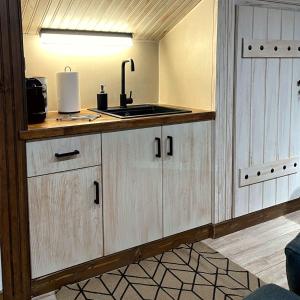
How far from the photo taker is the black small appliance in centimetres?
213

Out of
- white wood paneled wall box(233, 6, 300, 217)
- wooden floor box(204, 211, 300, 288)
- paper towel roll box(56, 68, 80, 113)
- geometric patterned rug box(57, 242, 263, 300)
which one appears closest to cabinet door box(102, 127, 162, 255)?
geometric patterned rug box(57, 242, 263, 300)

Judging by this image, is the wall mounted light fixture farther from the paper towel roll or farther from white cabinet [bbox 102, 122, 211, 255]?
white cabinet [bbox 102, 122, 211, 255]

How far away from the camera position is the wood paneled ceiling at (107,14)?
2.29 m

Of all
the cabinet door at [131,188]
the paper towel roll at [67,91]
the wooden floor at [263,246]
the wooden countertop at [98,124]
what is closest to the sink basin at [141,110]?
the wooden countertop at [98,124]

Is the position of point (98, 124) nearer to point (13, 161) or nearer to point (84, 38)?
point (13, 161)

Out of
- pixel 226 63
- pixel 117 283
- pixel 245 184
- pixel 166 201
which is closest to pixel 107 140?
pixel 166 201

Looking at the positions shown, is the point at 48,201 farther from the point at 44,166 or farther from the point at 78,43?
the point at 78,43

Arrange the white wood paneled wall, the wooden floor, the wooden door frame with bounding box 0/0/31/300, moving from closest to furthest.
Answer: the wooden door frame with bounding box 0/0/31/300 < the wooden floor < the white wood paneled wall

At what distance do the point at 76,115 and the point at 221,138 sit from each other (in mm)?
1027

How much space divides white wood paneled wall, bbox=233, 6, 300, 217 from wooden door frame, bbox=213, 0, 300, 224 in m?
0.04

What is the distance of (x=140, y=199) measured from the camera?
2.45 m

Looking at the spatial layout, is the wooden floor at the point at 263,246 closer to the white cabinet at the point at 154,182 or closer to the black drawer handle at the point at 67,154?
the white cabinet at the point at 154,182

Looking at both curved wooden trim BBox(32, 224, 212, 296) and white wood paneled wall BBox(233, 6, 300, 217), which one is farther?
white wood paneled wall BBox(233, 6, 300, 217)

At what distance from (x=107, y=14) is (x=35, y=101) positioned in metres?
0.79
